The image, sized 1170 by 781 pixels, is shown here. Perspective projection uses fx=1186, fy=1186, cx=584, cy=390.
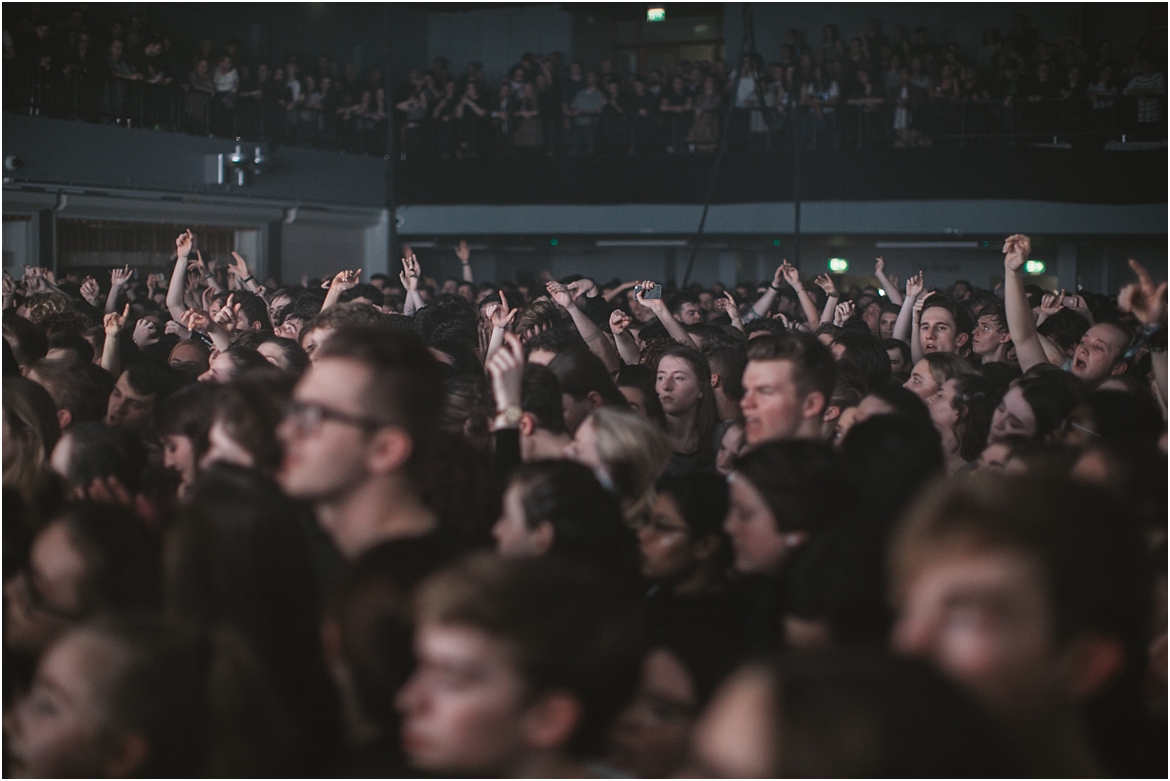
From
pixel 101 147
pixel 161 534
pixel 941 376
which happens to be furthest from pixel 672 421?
pixel 101 147

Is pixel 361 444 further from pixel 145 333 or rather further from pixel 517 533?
pixel 145 333

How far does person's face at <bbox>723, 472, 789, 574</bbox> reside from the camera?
2.49m

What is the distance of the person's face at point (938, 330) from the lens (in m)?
6.09

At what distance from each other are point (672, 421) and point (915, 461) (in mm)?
2014

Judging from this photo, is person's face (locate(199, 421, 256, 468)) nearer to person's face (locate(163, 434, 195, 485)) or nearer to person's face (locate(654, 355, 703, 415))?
person's face (locate(163, 434, 195, 485))

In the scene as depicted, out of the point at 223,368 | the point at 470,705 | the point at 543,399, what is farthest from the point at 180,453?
the point at 470,705

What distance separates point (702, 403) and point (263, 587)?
292cm

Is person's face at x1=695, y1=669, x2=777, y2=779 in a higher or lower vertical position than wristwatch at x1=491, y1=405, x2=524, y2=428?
lower

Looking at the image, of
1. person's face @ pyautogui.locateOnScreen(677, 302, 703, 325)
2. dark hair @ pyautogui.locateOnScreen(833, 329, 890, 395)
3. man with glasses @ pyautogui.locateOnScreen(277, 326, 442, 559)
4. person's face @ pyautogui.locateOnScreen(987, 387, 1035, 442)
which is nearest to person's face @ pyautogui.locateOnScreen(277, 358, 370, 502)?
man with glasses @ pyautogui.locateOnScreen(277, 326, 442, 559)

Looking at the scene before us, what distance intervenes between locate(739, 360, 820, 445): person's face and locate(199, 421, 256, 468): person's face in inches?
61.3

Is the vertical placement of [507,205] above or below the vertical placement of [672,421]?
above

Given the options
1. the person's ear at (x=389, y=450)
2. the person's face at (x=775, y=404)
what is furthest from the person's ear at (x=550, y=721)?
the person's face at (x=775, y=404)

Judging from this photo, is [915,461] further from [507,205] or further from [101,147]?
[507,205]

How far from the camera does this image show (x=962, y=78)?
14820mm
